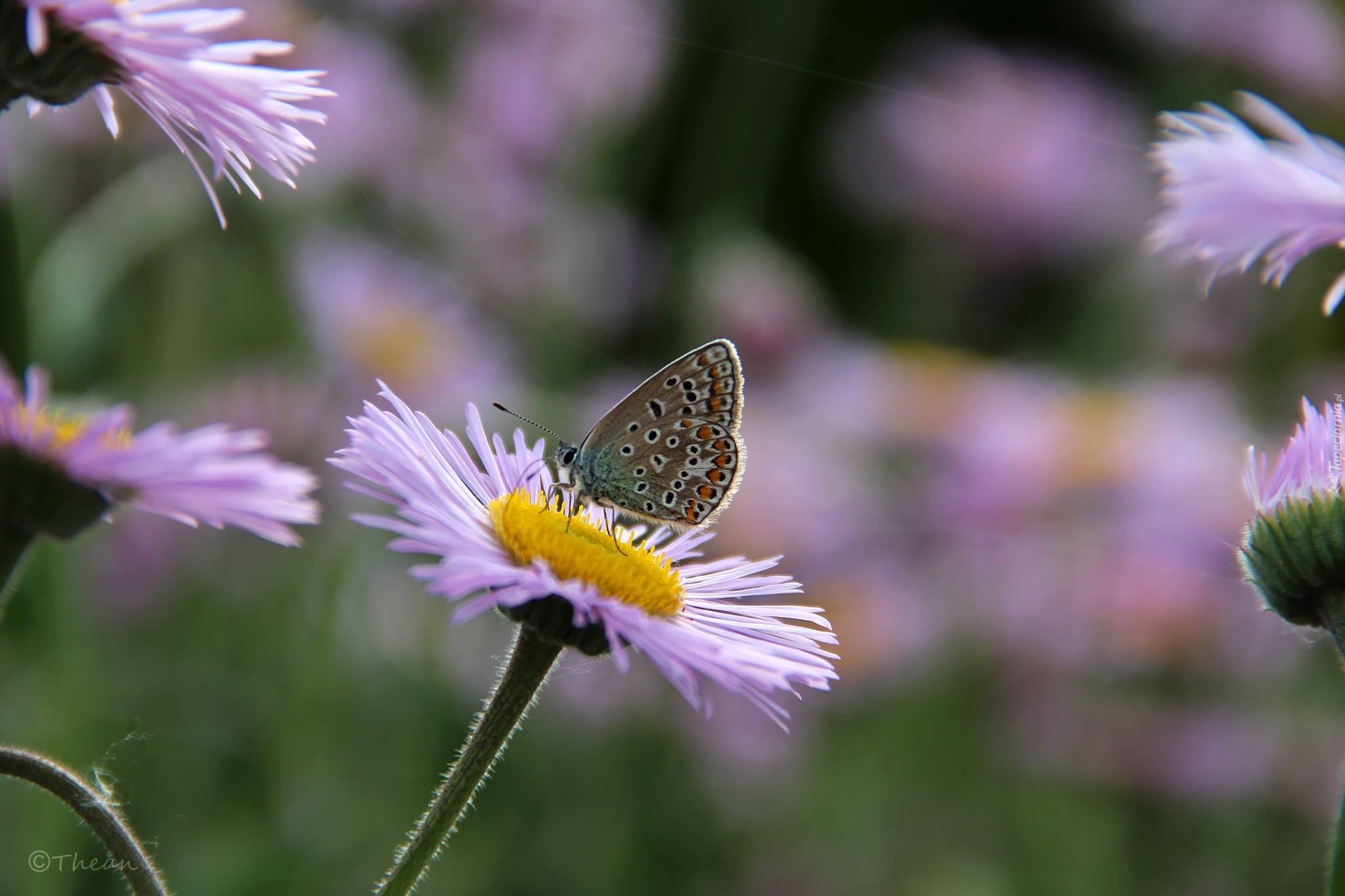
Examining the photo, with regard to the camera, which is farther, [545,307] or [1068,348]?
[1068,348]

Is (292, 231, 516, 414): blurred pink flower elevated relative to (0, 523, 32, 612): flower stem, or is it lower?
lower

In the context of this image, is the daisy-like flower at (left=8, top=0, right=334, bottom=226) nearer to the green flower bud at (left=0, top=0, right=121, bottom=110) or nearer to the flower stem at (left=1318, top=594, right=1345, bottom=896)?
the green flower bud at (left=0, top=0, right=121, bottom=110)

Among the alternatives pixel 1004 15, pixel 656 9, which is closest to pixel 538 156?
pixel 656 9

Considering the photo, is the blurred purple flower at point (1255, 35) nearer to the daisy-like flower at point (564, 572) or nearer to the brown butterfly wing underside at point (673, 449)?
the brown butterfly wing underside at point (673, 449)

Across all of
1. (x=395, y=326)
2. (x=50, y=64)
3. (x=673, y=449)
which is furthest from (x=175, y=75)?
(x=395, y=326)

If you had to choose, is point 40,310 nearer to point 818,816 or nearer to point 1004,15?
point 818,816

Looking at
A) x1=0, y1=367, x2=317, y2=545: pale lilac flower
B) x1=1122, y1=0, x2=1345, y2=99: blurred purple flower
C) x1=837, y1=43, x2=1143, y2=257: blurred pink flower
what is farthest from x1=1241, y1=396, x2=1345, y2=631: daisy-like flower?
x1=1122, y1=0, x2=1345, y2=99: blurred purple flower

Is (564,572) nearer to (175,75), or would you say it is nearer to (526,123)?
(175,75)
